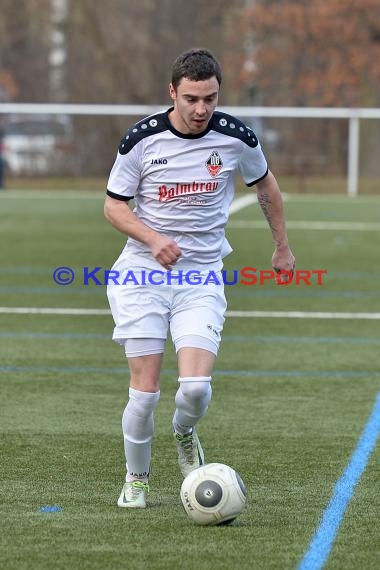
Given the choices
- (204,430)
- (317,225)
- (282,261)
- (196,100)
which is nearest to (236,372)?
(204,430)

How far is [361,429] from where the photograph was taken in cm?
830

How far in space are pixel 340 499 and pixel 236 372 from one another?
3.86 meters

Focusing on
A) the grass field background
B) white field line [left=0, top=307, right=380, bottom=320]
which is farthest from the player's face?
white field line [left=0, top=307, right=380, bottom=320]

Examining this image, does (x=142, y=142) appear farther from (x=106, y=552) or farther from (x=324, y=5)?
(x=324, y=5)

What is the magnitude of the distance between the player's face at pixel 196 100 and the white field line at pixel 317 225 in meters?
15.9

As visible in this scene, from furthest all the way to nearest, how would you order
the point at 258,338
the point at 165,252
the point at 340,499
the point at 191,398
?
the point at 258,338 → the point at 340,499 → the point at 191,398 → the point at 165,252

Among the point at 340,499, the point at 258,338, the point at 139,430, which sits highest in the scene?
the point at 139,430

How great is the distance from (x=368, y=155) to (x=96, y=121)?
6446 mm

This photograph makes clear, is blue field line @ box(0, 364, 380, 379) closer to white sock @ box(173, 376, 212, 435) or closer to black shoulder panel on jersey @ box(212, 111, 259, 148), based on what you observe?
white sock @ box(173, 376, 212, 435)

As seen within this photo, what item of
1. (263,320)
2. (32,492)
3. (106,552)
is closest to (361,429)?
(32,492)

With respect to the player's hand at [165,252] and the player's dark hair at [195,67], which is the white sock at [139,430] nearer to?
the player's hand at [165,252]

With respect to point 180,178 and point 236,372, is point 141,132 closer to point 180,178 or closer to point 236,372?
point 180,178

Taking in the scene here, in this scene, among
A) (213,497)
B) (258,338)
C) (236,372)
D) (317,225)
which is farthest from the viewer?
(317,225)

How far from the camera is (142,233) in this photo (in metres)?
6.14
